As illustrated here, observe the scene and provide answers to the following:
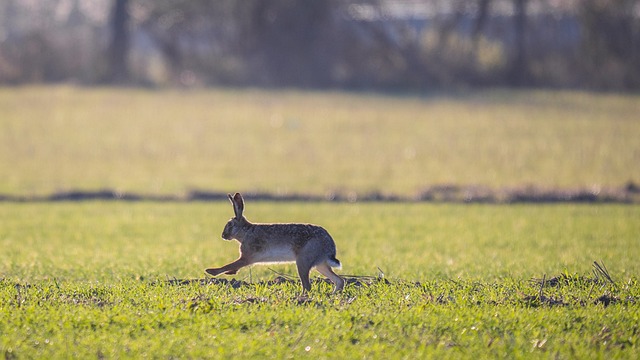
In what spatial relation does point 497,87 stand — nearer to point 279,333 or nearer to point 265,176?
point 265,176

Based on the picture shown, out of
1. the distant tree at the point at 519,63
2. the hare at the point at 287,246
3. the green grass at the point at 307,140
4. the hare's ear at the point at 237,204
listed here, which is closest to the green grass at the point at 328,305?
the hare at the point at 287,246

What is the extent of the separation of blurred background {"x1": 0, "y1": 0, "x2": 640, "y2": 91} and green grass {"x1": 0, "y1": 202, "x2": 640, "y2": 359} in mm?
36892

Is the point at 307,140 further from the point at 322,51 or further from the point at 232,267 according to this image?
the point at 232,267

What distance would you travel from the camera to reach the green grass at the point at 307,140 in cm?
3297

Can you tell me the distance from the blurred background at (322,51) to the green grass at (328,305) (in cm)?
3689

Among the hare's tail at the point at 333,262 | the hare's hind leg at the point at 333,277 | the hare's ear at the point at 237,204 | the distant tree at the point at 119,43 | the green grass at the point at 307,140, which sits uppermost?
the distant tree at the point at 119,43

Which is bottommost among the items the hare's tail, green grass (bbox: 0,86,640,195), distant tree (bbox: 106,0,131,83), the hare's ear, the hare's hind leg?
green grass (bbox: 0,86,640,195)

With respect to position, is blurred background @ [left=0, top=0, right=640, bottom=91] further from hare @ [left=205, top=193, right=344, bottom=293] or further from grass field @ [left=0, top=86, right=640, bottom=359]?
hare @ [left=205, top=193, right=344, bottom=293]

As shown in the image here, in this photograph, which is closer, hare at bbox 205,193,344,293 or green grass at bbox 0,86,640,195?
hare at bbox 205,193,344,293

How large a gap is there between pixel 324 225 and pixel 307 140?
18.1 m

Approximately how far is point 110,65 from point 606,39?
82.9ft

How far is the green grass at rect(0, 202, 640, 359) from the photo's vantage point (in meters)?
8.64

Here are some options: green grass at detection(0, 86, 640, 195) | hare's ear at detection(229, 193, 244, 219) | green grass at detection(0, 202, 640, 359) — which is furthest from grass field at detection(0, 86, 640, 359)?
hare's ear at detection(229, 193, 244, 219)

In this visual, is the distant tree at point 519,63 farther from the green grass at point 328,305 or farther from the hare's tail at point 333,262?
the hare's tail at point 333,262
